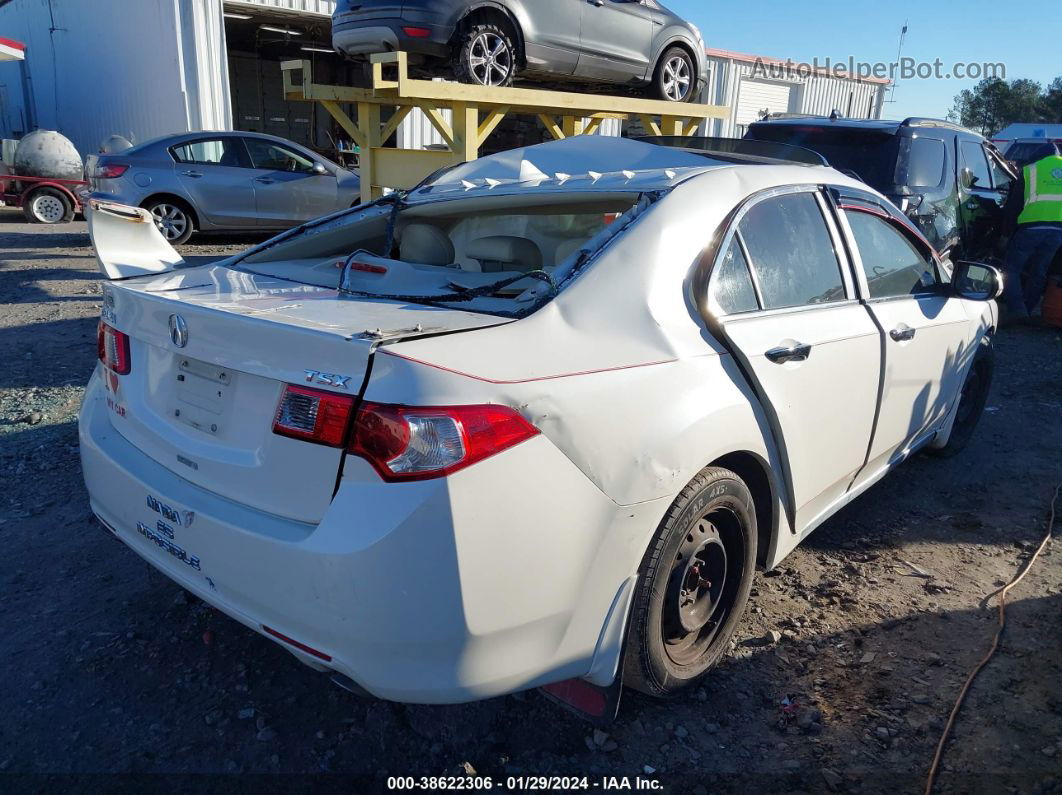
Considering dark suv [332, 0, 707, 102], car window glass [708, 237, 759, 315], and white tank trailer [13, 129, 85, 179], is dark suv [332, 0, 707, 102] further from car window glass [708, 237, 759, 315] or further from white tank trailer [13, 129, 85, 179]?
white tank trailer [13, 129, 85, 179]

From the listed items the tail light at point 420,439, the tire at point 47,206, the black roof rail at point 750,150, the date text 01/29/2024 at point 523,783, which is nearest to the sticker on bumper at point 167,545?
the tail light at point 420,439

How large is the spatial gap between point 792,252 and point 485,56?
5.29 metres

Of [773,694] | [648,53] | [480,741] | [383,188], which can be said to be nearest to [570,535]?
[480,741]

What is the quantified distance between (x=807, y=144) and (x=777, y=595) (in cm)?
538

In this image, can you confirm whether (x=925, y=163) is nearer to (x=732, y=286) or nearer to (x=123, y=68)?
(x=732, y=286)

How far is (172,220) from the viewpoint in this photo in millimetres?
10602

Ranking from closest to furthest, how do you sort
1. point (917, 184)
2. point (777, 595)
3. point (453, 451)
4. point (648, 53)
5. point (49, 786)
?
1. point (453, 451)
2. point (49, 786)
3. point (777, 595)
4. point (917, 184)
5. point (648, 53)

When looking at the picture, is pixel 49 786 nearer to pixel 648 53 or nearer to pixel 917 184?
pixel 917 184

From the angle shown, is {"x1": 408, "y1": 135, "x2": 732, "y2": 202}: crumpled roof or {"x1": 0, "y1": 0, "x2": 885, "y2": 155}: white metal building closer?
{"x1": 408, "y1": 135, "x2": 732, "y2": 202}: crumpled roof

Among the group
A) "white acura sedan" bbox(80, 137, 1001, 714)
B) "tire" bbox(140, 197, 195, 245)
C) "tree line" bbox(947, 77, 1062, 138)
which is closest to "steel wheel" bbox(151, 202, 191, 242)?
"tire" bbox(140, 197, 195, 245)

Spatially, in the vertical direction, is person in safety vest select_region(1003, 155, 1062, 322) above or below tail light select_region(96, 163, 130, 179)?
below

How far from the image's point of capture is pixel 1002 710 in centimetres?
249

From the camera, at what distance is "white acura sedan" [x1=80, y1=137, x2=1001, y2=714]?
175 centimetres

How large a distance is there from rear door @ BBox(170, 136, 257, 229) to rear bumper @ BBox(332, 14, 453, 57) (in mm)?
4404
